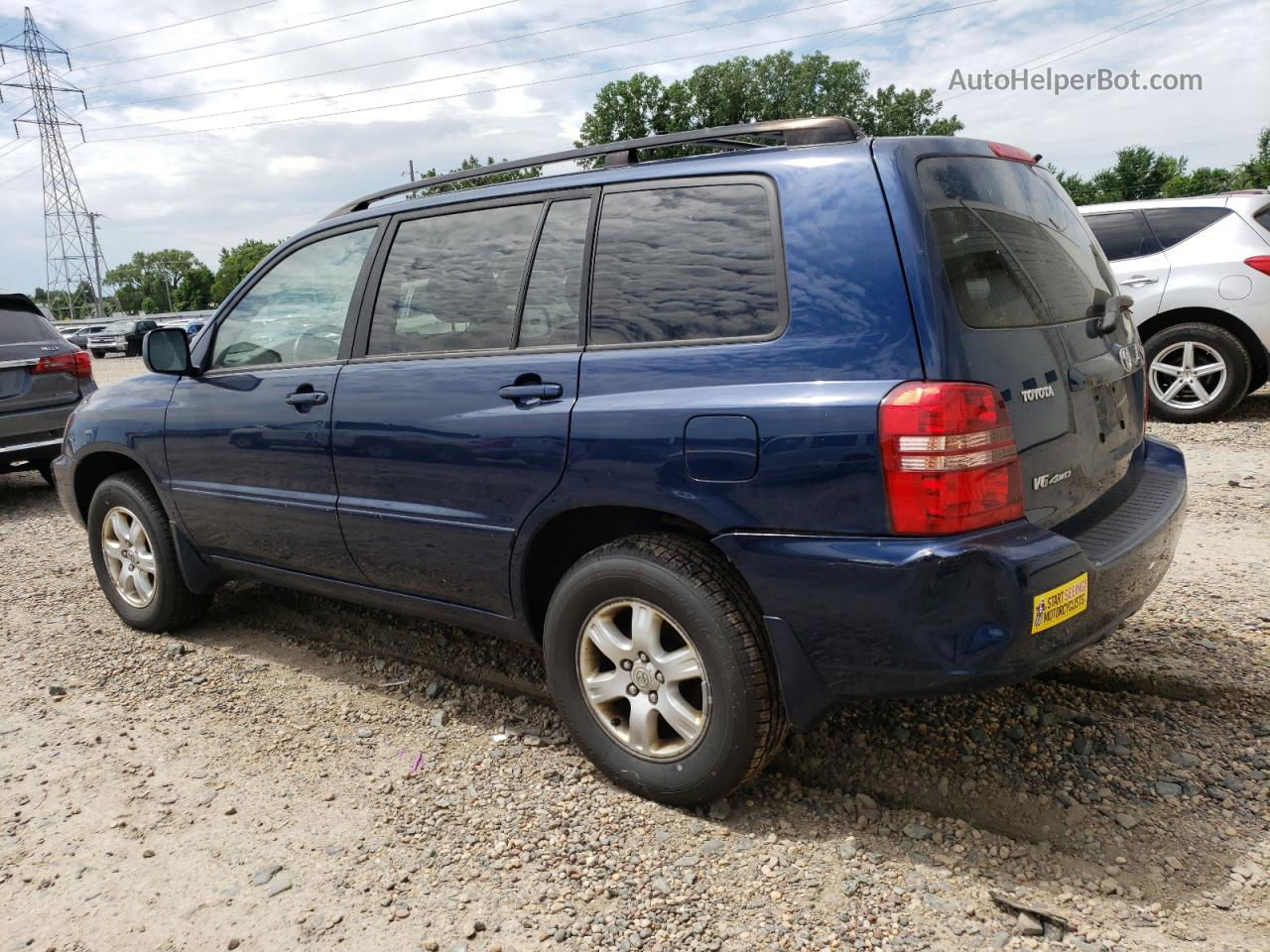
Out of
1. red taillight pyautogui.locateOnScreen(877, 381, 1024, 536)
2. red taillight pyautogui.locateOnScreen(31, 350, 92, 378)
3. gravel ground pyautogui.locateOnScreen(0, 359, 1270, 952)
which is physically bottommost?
gravel ground pyautogui.locateOnScreen(0, 359, 1270, 952)

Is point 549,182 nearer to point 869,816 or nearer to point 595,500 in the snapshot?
point 595,500

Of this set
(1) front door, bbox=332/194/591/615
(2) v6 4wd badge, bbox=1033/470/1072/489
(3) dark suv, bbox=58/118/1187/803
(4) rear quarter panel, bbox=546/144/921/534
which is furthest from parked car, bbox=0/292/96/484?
(2) v6 4wd badge, bbox=1033/470/1072/489

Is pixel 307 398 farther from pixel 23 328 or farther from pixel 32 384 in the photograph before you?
pixel 23 328

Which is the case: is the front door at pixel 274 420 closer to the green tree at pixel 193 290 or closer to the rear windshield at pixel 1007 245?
the rear windshield at pixel 1007 245

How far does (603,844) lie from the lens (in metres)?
2.73

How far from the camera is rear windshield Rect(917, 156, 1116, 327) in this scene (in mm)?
2518

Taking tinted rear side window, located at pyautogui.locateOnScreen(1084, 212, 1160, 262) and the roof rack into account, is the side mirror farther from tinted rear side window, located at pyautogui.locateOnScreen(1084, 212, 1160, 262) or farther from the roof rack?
tinted rear side window, located at pyautogui.locateOnScreen(1084, 212, 1160, 262)

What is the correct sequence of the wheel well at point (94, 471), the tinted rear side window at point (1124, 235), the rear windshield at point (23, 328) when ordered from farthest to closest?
the tinted rear side window at point (1124, 235)
the rear windshield at point (23, 328)
the wheel well at point (94, 471)

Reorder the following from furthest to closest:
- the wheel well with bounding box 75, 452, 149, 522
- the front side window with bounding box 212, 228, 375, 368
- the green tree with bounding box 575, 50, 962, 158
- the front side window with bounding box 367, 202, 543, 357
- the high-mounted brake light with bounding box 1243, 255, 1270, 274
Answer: the green tree with bounding box 575, 50, 962, 158 → the high-mounted brake light with bounding box 1243, 255, 1270, 274 → the wheel well with bounding box 75, 452, 149, 522 → the front side window with bounding box 212, 228, 375, 368 → the front side window with bounding box 367, 202, 543, 357

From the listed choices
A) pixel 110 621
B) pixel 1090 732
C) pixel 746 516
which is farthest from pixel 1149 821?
pixel 110 621

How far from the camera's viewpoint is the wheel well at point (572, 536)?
2.85 m

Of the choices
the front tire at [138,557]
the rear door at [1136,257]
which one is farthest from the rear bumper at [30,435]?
the rear door at [1136,257]

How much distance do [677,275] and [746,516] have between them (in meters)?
0.75

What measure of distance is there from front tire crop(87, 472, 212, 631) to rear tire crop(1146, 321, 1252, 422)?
292 inches
